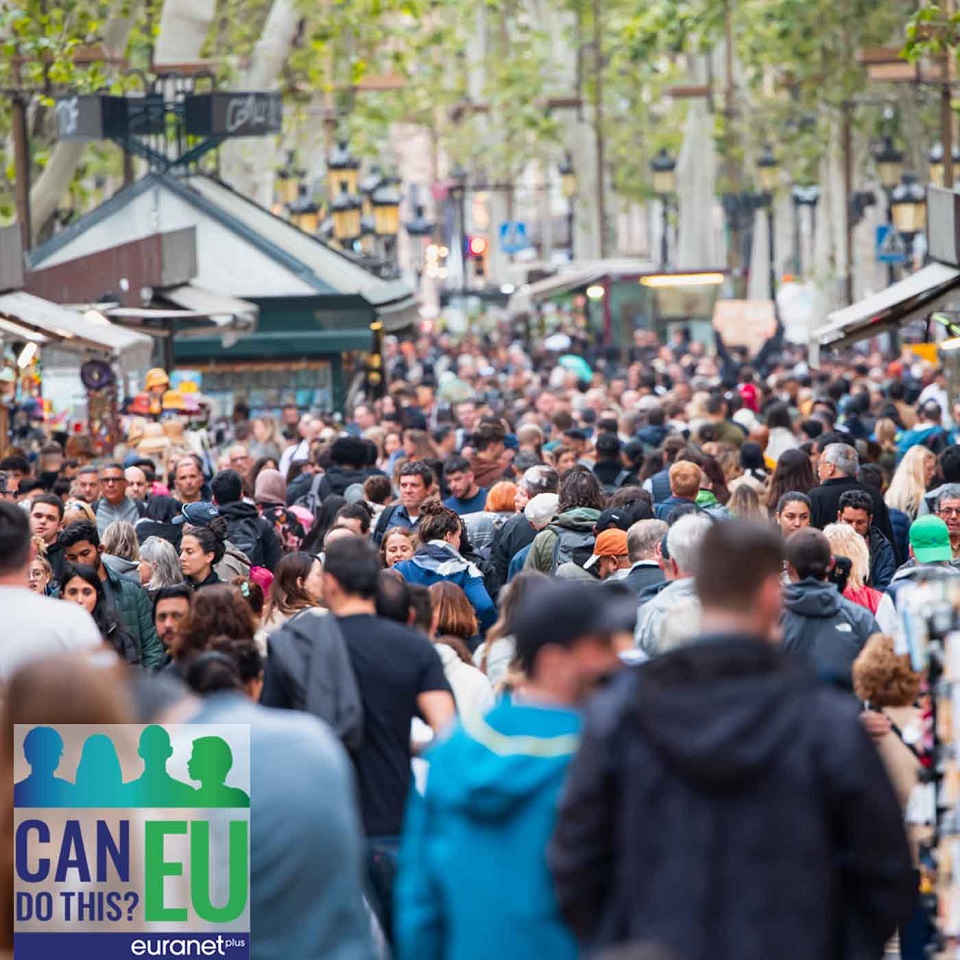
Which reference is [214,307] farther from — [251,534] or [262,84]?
[262,84]

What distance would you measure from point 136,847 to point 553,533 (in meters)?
5.80

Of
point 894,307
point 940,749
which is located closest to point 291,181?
point 894,307

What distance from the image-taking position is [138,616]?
30.4ft

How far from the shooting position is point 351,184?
3291 centimetres

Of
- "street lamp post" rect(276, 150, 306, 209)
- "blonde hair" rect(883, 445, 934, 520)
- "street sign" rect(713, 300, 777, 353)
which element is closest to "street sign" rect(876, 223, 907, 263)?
"street sign" rect(713, 300, 777, 353)

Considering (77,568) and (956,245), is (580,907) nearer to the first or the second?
(77,568)

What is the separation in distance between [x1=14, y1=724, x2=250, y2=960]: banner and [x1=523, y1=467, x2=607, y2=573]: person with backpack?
5.34 meters

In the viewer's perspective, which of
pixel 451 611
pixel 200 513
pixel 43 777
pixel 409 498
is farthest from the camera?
pixel 409 498

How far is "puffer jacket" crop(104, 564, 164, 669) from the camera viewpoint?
912 cm

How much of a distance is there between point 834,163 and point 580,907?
40.1 metres

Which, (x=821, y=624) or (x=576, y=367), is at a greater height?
(x=821, y=624)

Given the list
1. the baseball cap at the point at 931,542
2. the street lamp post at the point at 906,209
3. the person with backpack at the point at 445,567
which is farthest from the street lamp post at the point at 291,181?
the baseball cap at the point at 931,542

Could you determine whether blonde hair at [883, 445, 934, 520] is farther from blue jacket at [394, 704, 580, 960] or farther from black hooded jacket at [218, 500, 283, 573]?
blue jacket at [394, 704, 580, 960]

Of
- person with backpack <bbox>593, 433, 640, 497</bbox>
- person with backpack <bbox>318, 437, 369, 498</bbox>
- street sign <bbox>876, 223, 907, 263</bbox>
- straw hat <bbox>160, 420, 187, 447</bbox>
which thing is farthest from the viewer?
street sign <bbox>876, 223, 907, 263</bbox>
